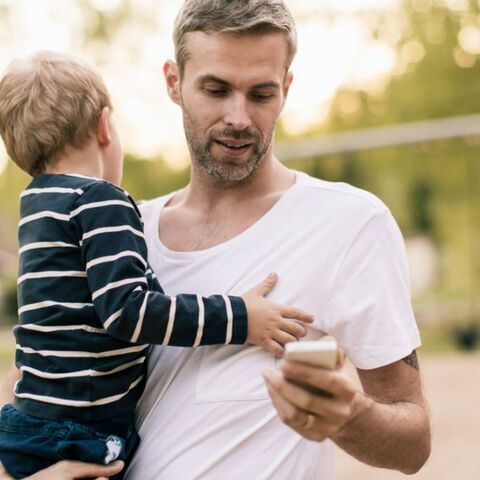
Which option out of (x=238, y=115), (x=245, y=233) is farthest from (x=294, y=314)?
(x=238, y=115)

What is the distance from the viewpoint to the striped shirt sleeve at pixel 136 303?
78.5 inches

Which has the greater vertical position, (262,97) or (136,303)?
(262,97)

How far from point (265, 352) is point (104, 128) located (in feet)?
2.53

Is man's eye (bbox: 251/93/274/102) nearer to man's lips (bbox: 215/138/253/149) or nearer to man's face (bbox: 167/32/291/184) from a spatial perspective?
man's face (bbox: 167/32/291/184)

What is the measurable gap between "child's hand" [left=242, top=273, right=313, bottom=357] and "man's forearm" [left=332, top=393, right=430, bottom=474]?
0.87ft

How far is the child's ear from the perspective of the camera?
2.32m

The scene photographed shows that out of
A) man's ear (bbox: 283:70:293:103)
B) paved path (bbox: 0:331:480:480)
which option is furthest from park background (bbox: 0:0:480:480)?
man's ear (bbox: 283:70:293:103)

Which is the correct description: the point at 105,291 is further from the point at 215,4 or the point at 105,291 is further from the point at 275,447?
the point at 215,4

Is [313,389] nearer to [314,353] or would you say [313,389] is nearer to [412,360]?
[314,353]

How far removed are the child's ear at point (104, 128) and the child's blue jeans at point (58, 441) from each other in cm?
74

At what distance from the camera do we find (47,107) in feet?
7.31

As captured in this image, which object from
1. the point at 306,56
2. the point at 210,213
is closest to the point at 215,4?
the point at 210,213

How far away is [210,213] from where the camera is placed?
2.42 m

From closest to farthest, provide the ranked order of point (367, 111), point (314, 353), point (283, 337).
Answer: point (314, 353)
point (283, 337)
point (367, 111)
